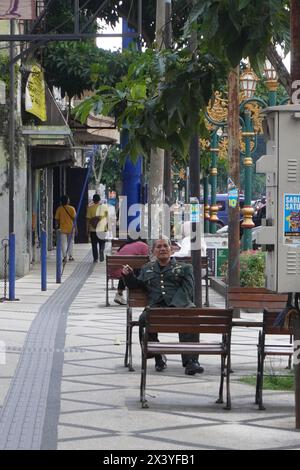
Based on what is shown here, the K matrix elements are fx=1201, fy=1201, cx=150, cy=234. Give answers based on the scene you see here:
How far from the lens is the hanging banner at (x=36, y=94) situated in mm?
26297

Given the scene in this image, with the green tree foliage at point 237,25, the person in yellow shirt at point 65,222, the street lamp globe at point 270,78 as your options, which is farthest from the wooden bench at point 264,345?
the person in yellow shirt at point 65,222

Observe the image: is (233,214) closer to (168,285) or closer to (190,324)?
(168,285)

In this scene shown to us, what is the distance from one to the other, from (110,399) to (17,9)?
7.63 meters

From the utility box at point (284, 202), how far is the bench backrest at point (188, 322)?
3.79 feet

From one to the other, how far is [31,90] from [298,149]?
17925 millimetres

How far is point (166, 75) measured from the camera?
11.0 metres

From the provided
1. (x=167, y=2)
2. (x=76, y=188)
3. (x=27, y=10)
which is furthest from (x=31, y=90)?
(x=76, y=188)

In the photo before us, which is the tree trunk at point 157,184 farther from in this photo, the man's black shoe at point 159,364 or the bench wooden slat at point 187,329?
the bench wooden slat at point 187,329

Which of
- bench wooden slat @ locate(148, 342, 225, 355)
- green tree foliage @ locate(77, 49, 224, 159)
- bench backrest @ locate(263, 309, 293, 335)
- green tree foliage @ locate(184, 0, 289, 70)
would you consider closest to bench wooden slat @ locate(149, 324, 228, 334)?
bench wooden slat @ locate(148, 342, 225, 355)

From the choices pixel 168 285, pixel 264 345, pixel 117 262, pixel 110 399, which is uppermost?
pixel 168 285

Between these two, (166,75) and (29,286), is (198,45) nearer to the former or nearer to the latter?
(166,75)

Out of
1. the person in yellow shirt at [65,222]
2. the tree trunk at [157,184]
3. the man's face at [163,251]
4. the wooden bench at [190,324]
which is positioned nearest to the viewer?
the wooden bench at [190,324]

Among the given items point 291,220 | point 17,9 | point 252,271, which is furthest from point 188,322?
point 252,271

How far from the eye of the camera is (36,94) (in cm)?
2730
